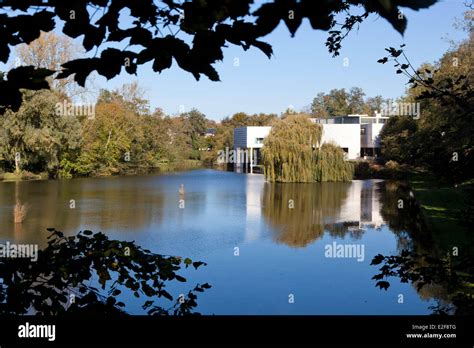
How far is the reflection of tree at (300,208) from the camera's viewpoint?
13.8 metres

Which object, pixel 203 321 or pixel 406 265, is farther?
pixel 406 265

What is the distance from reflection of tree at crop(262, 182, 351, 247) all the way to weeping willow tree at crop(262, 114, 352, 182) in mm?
1159

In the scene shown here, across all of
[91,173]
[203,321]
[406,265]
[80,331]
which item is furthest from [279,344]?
[91,173]

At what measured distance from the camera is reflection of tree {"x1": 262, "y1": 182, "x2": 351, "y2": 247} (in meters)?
13.8

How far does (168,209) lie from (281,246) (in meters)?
7.29

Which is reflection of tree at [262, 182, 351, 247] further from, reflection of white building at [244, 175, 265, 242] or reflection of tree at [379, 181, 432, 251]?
reflection of tree at [379, 181, 432, 251]

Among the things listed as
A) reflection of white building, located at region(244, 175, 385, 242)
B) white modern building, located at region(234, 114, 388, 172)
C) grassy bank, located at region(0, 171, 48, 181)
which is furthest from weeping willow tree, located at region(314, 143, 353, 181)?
grassy bank, located at region(0, 171, 48, 181)

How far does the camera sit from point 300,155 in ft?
101

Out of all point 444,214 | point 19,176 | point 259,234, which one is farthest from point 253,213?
point 19,176

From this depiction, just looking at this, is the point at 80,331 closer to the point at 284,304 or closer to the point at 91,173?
the point at 284,304

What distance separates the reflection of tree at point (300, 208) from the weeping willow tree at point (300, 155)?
116 centimetres

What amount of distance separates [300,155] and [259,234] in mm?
17536

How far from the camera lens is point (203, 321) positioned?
1.90 metres

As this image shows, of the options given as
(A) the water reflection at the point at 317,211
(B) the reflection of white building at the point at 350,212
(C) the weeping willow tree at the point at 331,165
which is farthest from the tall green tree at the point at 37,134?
(C) the weeping willow tree at the point at 331,165
